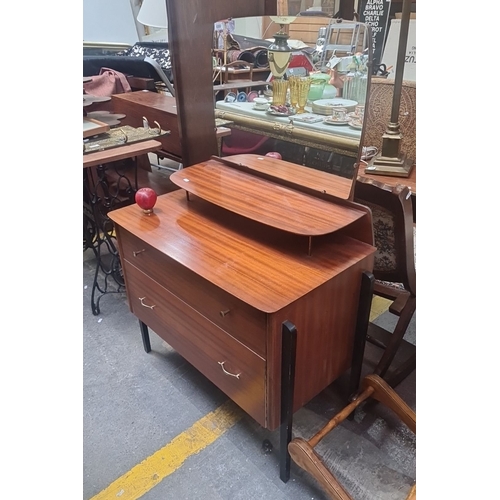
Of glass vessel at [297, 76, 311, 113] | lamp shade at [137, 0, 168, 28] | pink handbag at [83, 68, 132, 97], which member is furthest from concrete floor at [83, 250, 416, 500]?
pink handbag at [83, 68, 132, 97]

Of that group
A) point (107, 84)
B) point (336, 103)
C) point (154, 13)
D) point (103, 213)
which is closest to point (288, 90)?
point (336, 103)

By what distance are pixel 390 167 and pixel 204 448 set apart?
1.22 metres

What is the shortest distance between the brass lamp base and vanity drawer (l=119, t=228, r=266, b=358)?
3.01 ft

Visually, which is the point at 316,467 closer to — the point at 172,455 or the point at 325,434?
the point at 325,434

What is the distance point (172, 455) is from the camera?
51.7 inches

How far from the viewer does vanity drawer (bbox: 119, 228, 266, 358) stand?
98 centimetres

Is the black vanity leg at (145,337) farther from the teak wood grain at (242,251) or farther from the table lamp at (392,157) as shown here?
the table lamp at (392,157)

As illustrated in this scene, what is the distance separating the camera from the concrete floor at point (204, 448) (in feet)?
3.97

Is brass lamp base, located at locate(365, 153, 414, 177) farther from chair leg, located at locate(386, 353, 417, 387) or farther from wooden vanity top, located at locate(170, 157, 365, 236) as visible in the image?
chair leg, located at locate(386, 353, 417, 387)

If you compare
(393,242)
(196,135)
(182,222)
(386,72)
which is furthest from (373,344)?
(386,72)

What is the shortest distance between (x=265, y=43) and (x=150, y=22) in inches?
51.5

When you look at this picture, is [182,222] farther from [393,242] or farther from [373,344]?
[373,344]

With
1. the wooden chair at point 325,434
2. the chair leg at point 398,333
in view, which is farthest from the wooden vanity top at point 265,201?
the wooden chair at point 325,434

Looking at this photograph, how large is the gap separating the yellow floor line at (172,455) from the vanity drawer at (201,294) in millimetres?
481
